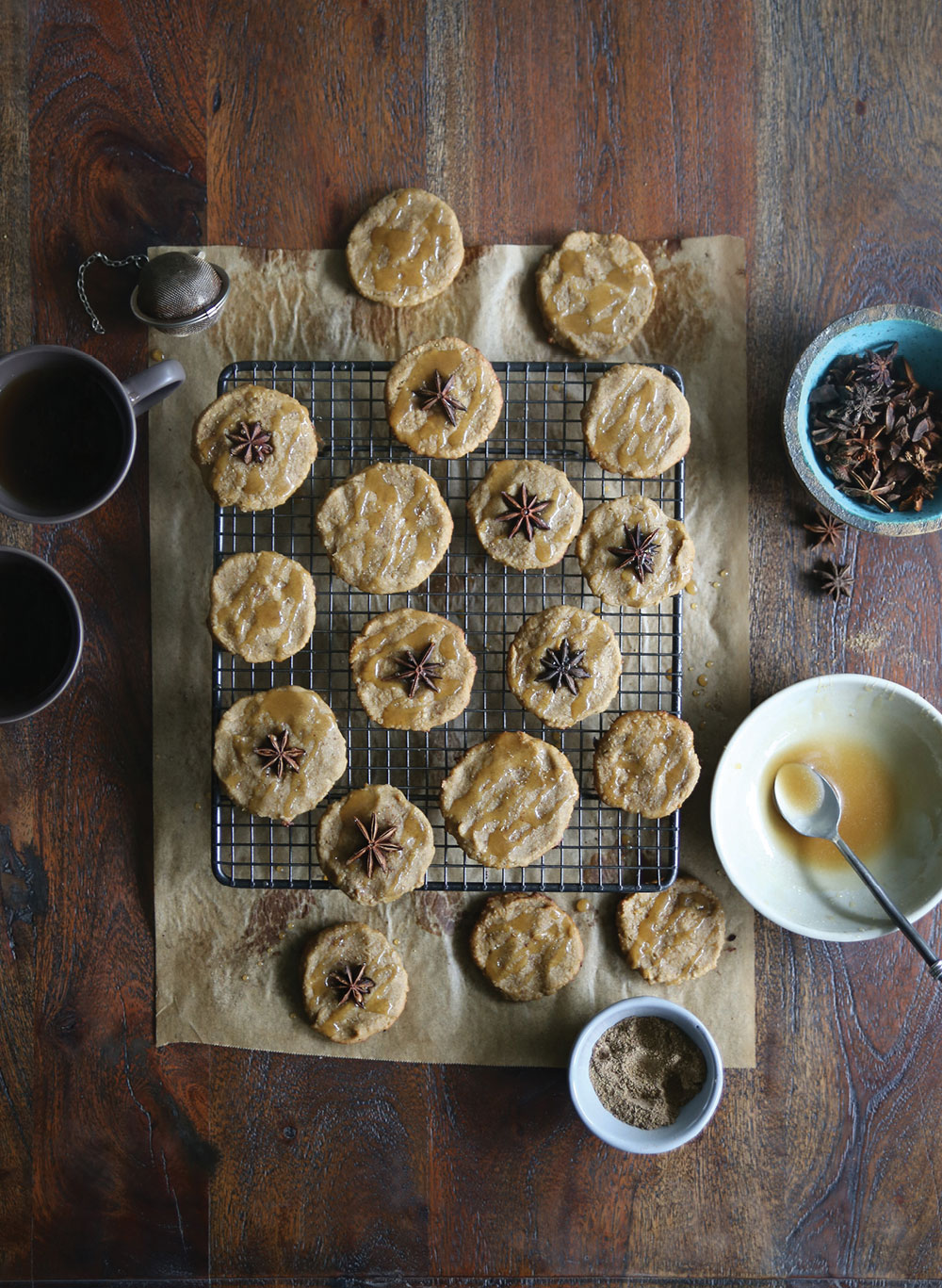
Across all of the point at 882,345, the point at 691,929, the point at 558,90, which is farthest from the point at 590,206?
the point at 691,929

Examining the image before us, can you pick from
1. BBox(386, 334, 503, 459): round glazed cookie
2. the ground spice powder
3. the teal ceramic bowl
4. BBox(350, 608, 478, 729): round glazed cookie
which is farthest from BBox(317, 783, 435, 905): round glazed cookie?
the teal ceramic bowl

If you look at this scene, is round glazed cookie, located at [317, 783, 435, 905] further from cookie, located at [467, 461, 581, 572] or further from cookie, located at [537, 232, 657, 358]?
cookie, located at [537, 232, 657, 358]

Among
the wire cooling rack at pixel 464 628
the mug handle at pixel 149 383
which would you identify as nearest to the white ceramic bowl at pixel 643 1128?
the wire cooling rack at pixel 464 628

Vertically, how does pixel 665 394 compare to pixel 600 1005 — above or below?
above

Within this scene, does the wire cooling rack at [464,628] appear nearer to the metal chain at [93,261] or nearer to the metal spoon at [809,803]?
the metal spoon at [809,803]

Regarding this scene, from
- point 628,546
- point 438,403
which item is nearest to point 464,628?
→ point 628,546

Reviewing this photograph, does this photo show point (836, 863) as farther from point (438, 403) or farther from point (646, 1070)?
point (438, 403)

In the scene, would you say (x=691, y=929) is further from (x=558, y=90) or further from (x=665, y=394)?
(x=558, y=90)
